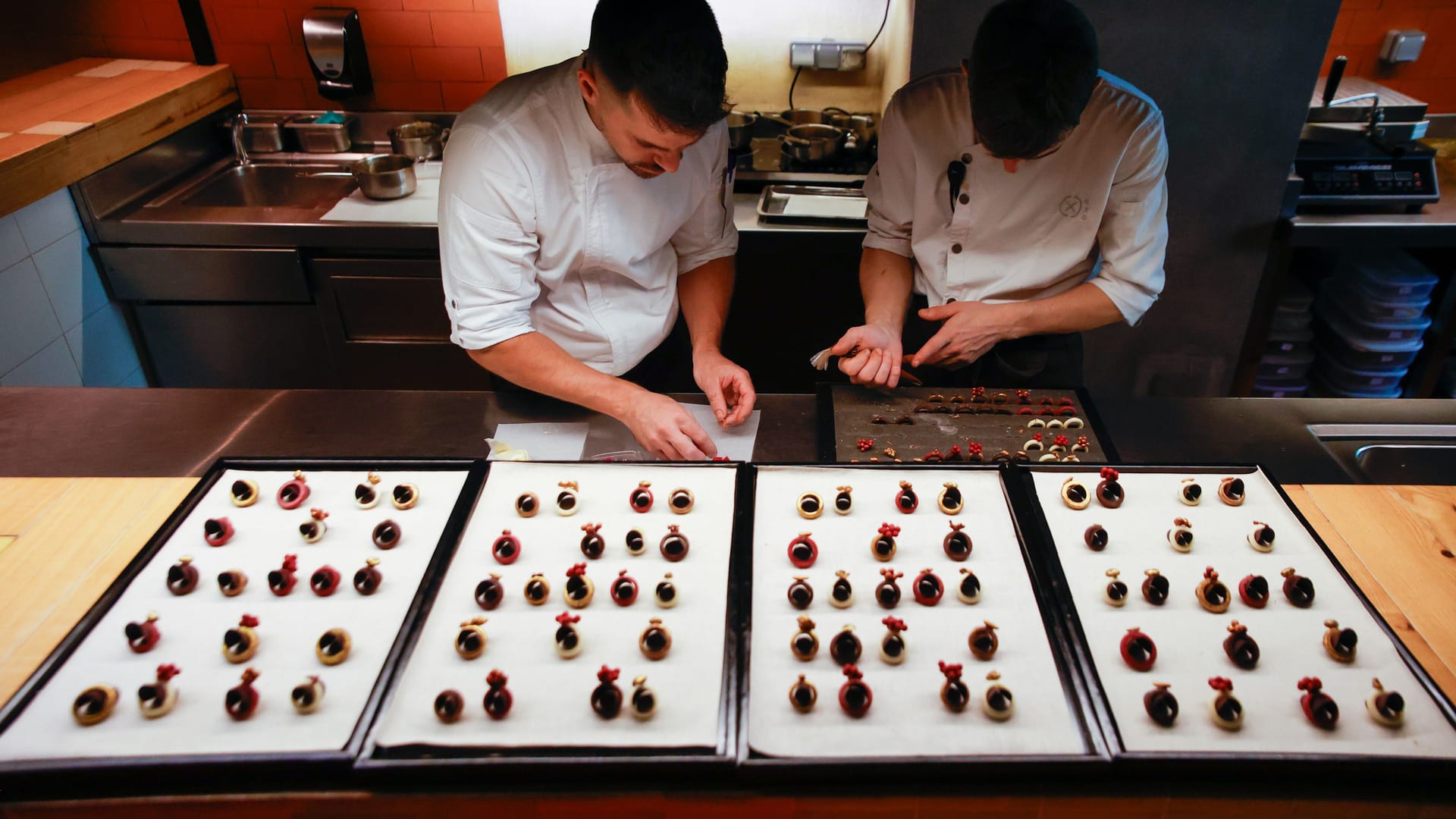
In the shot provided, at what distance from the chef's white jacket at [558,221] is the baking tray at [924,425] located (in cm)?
56

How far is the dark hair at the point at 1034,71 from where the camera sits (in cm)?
150

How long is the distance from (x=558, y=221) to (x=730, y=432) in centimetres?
62

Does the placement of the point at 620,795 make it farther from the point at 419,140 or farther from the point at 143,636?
the point at 419,140

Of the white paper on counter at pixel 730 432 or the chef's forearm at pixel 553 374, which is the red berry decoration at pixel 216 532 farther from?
the white paper on counter at pixel 730 432

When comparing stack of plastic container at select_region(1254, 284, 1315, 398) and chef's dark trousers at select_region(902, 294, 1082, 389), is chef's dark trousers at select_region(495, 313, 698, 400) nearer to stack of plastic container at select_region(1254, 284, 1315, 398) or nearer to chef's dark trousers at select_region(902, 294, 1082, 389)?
chef's dark trousers at select_region(902, 294, 1082, 389)

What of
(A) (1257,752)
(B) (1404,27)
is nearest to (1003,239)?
(A) (1257,752)

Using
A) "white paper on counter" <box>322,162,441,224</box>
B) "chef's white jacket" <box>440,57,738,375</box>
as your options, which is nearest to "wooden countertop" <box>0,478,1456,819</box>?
"chef's white jacket" <box>440,57,738,375</box>

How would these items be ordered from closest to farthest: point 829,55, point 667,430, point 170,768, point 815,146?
1. point 170,768
2. point 667,430
3. point 815,146
4. point 829,55

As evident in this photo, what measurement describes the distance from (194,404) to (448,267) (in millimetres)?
645

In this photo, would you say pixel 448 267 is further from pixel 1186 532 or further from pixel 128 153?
pixel 128 153

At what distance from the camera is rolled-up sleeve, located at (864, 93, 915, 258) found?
2111mm

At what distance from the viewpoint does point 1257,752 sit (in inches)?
39.3

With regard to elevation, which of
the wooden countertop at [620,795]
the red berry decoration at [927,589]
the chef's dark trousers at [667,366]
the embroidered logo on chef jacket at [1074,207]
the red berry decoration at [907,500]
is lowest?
the chef's dark trousers at [667,366]

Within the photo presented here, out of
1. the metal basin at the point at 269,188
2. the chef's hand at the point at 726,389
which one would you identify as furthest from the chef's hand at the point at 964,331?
the metal basin at the point at 269,188
